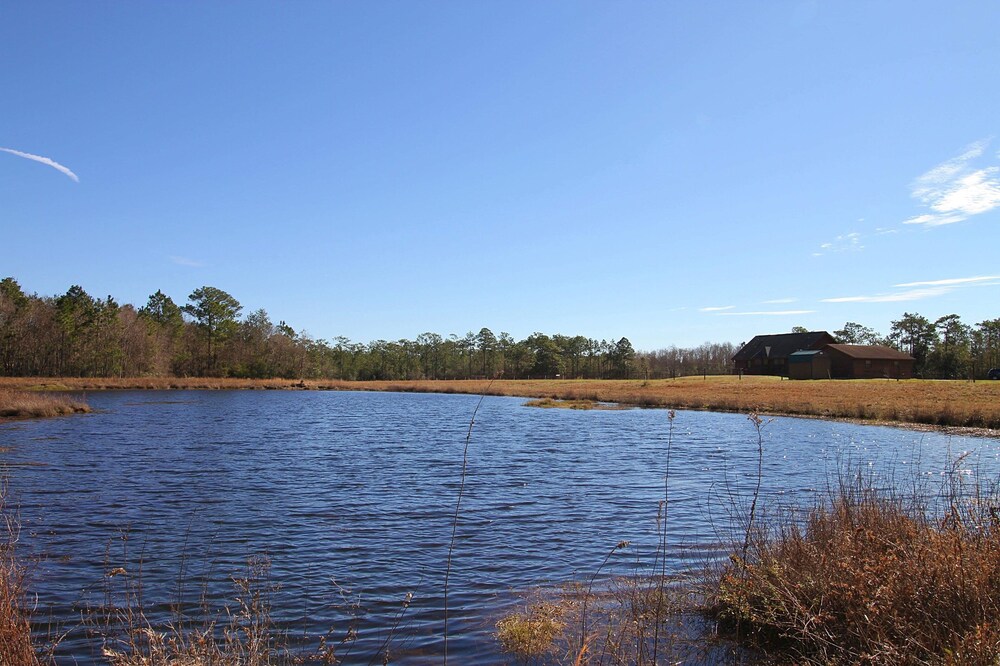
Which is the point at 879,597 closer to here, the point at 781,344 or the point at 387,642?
the point at 387,642

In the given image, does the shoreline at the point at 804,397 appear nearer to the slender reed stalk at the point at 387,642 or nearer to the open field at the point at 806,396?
the open field at the point at 806,396

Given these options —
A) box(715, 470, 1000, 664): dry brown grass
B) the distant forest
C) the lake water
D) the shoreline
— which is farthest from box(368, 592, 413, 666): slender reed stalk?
the distant forest

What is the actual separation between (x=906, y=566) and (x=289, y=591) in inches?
291

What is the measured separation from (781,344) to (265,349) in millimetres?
79781

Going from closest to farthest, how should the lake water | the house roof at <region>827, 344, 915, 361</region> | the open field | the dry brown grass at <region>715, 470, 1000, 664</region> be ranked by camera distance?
1. the dry brown grass at <region>715, 470, 1000, 664</region>
2. the lake water
3. the open field
4. the house roof at <region>827, 344, 915, 361</region>

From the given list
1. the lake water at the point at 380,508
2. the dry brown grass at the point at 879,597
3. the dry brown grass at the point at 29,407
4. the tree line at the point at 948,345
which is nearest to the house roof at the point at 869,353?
the tree line at the point at 948,345

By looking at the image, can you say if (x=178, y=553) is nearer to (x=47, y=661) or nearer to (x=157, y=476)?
(x=47, y=661)

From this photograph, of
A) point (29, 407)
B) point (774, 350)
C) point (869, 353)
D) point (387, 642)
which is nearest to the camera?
point (387, 642)

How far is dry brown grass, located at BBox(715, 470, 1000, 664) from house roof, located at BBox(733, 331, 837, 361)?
8750 cm

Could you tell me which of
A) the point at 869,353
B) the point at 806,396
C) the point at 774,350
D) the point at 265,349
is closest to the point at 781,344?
the point at 774,350

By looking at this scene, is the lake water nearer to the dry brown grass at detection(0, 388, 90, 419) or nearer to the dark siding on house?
the dry brown grass at detection(0, 388, 90, 419)

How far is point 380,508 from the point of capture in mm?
14453

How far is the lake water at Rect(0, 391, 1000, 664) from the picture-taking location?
8.62 m

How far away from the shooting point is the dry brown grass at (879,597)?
456 centimetres
